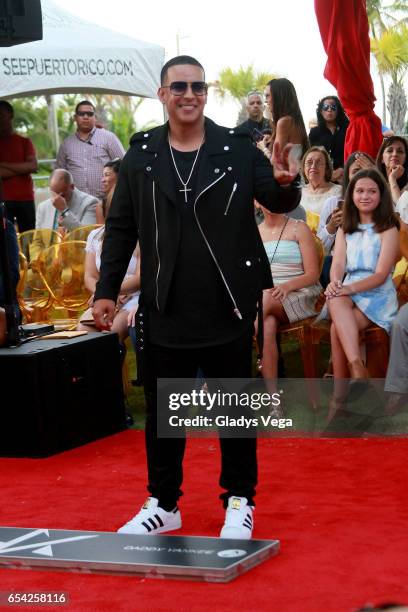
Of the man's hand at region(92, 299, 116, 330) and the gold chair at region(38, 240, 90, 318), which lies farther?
the gold chair at region(38, 240, 90, 318)

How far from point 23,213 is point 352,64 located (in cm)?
→ 464

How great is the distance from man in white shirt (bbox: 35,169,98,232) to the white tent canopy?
1.95 metres

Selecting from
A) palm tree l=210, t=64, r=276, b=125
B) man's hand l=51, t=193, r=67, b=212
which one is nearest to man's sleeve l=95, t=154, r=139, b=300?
man's hand l=51, t=193, r=67, b=212

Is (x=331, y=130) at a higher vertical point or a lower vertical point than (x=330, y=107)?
lower

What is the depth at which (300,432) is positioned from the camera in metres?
6.40

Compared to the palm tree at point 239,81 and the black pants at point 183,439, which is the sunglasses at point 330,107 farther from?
the palm tree at point 239,81

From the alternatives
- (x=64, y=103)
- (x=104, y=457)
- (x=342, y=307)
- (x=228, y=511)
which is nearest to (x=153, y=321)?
(x=228, y=511)

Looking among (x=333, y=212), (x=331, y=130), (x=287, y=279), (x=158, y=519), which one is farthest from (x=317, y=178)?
(x=158, y=519)

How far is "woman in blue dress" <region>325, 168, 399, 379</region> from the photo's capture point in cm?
655

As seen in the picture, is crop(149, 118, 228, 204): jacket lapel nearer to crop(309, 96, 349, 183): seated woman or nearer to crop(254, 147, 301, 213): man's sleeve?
crop(254, 147, 301, 213): man's sleeve

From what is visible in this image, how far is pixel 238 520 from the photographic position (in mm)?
4406

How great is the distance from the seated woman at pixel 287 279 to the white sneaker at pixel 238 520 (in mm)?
2252

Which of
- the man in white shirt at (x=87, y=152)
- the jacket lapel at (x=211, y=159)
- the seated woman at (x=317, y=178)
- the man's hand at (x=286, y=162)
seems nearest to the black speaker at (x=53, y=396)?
the jacket lapel at (x=211, y=159)

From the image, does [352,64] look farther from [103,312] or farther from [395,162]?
[103,312]
